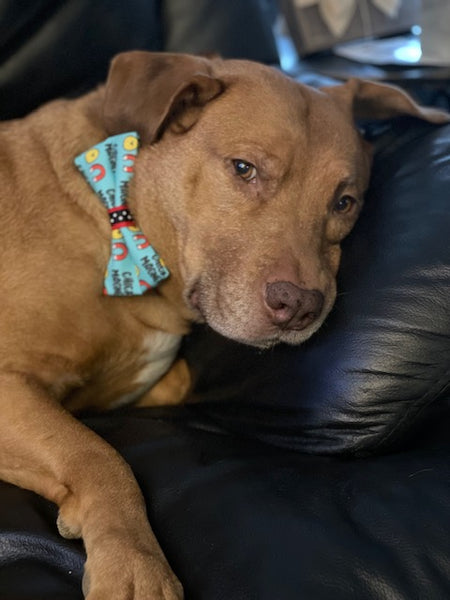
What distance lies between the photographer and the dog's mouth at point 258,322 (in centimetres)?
178

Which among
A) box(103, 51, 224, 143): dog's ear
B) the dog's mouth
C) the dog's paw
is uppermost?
box(103, 51, 224, 143): dog's ear

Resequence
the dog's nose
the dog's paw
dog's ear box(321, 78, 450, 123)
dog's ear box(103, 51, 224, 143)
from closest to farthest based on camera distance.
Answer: the dog's paw → the dog's nose → dog's ear box(103, 51, 224, 143) → dog's ear box(321, 78, 450, 123)

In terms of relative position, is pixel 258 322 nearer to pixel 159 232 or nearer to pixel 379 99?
pixel 159 232

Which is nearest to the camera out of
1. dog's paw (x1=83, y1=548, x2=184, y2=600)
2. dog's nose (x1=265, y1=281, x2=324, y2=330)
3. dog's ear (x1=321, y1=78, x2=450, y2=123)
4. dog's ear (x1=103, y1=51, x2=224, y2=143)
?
dog's paw (x1=83, y1=548, x2=184, y2=600)

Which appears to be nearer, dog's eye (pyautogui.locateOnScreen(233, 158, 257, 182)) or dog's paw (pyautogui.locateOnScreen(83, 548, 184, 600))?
dog's paw (pyautogui.locateOnScreen(83, 548, 184, 600))

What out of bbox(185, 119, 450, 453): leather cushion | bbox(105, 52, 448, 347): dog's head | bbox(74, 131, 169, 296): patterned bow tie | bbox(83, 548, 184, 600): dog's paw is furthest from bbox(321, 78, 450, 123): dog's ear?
bbox(83, 548, 184, 600): dog's paw

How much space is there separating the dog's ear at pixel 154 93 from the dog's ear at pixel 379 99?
48 cm

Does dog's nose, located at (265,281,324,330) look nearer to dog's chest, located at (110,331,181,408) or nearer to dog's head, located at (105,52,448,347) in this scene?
dog's head, located at (105,52,448,347)

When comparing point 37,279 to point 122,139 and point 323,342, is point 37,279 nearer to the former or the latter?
point 122,139

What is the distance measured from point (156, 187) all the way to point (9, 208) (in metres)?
0.40

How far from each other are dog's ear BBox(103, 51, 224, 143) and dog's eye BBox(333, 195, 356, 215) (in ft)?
1.48

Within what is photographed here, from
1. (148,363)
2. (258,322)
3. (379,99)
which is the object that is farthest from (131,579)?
(379,99)

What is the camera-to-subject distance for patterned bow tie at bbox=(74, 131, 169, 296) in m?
2.02

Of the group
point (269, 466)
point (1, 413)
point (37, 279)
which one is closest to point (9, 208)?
point (37, 279)
